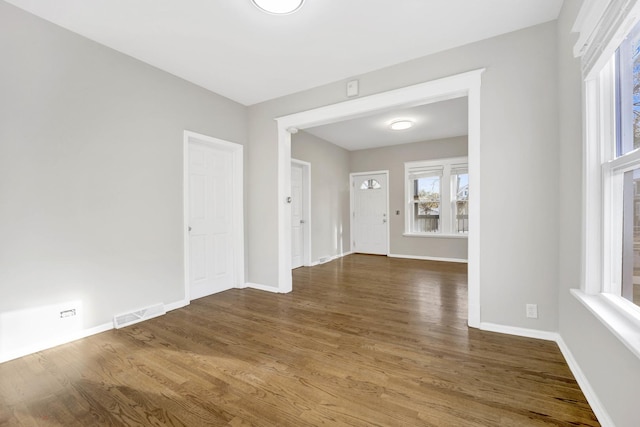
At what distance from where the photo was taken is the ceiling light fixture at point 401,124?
490 centimetres

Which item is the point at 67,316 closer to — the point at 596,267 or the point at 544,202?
the point at 596,267

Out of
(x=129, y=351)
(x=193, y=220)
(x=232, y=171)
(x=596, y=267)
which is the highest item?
(x=232, y=171)

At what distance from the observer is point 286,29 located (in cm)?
242

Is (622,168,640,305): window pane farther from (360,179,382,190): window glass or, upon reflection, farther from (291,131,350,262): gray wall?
(360,179,382,190): window glass

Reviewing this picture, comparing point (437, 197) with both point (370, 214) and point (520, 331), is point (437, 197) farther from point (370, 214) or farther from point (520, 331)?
point (520, 331)

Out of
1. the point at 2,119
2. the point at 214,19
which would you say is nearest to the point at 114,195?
the point at 2,119

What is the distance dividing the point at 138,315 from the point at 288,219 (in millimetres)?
2037

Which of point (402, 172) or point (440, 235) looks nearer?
point (440, 235)

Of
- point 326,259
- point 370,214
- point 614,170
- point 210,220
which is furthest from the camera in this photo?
point 370,214

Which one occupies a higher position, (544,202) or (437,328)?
Answer: (544,202)

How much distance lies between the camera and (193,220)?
350cm

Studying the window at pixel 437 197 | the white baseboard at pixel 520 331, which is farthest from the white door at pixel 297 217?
the white baseboard at pixel 520 331

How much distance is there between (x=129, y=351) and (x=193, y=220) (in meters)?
1.64

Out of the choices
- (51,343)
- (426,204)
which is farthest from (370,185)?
(51,343)
